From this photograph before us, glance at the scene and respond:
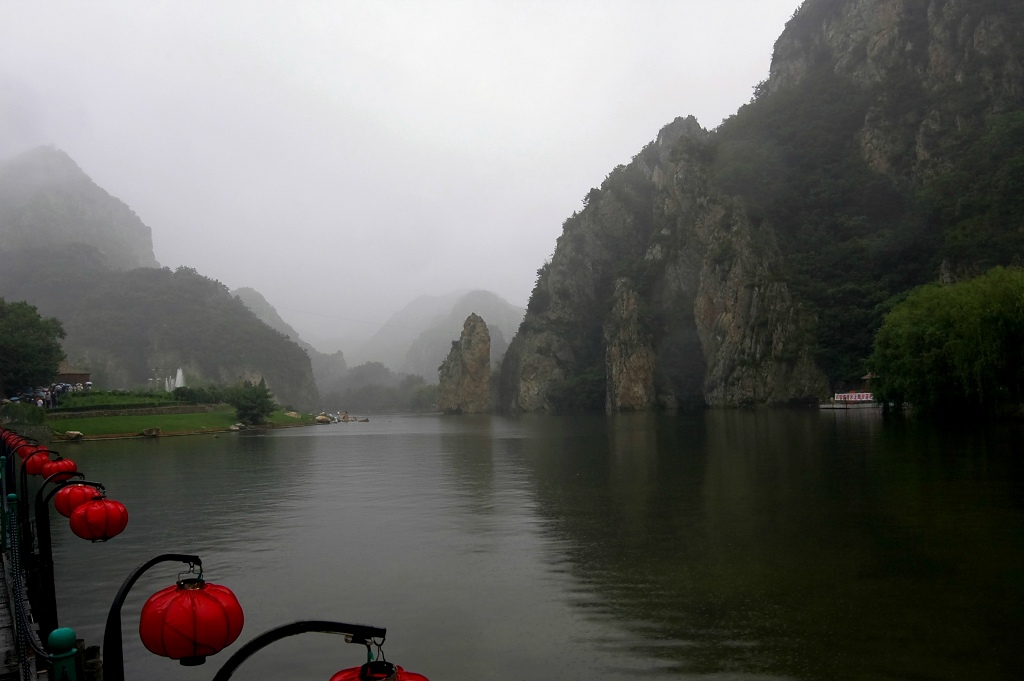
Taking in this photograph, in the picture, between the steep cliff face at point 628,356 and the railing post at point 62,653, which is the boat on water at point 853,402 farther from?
the railing post at point 62,653

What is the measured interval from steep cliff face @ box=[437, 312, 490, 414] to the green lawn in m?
85.2

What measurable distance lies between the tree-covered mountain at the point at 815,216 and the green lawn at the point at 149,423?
59.6m

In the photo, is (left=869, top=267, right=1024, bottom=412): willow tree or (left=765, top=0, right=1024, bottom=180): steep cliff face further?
(left=765, top=0, right=1024, bottom=180): steep cliff face

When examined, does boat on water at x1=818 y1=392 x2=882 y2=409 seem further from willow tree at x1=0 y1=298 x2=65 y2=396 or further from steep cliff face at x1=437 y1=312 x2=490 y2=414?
steep cliff face at x1=437 y1=312 x2=490 y2=414

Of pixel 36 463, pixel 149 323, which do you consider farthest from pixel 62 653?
pixel 149 323

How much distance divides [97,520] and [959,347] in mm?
42716

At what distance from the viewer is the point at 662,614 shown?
9.46 m

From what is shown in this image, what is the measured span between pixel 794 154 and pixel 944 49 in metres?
22.6

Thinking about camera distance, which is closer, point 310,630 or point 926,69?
point 310,630

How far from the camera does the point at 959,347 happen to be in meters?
39.4

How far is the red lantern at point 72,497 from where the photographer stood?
9.03 meters

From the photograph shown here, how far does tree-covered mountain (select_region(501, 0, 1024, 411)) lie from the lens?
82.4 metres

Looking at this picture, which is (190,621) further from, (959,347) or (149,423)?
(149,423)

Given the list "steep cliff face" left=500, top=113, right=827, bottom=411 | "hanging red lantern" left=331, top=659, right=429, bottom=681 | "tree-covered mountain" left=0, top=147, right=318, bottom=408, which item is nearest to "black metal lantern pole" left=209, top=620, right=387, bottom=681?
"hanging red lantern" left=331, top=659, right=429, bottom=681
